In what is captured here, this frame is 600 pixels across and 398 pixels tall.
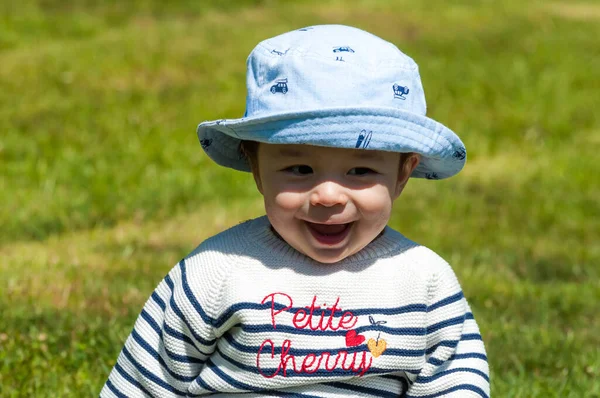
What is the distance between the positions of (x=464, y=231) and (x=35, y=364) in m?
3.84

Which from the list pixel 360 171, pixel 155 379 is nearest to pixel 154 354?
pixel 155 379

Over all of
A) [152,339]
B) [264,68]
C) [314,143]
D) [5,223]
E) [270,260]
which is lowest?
[5,223]

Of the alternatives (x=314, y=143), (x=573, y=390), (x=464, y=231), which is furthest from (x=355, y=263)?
(x=464, y=231)

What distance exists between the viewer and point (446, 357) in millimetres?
3230

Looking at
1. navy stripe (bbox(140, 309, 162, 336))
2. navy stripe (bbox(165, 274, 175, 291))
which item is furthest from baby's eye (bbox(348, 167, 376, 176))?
navy stripe (bbox(140, 309, 162, 336))

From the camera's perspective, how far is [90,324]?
4656 mm

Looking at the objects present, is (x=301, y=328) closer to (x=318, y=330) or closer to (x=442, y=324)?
(x=318, y=330)

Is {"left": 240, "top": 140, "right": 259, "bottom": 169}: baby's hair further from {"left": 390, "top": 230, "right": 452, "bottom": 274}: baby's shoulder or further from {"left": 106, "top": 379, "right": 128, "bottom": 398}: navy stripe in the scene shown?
{"left": 106, "top": 379, "right": 128, "bottom": 398}: navy stripe

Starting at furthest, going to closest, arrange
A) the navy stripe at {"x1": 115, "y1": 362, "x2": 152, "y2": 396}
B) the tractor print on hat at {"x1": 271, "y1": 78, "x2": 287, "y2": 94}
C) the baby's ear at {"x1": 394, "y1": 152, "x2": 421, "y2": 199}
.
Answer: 1. the navy stripe at {"x1": 115, "y1": 362, "x2": 152, "y2": 396}
2. the baby's ear at {"x1": 394, "y1": 152, "x2": 421, "y2": 199}
3. the tractor print on hat at {"x1": 271, "y1": 78, "x2": 287, "y2": 94}

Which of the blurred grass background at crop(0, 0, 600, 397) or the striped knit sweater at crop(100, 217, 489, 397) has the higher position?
the striped knit sweater at crop(100, 217, 489, 397)

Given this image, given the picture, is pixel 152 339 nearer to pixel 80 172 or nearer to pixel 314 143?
pixel 314 143

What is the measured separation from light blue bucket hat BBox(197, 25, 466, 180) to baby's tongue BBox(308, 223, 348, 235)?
338mm

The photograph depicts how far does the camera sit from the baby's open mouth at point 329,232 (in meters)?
3.09

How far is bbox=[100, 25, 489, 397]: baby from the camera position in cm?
293
